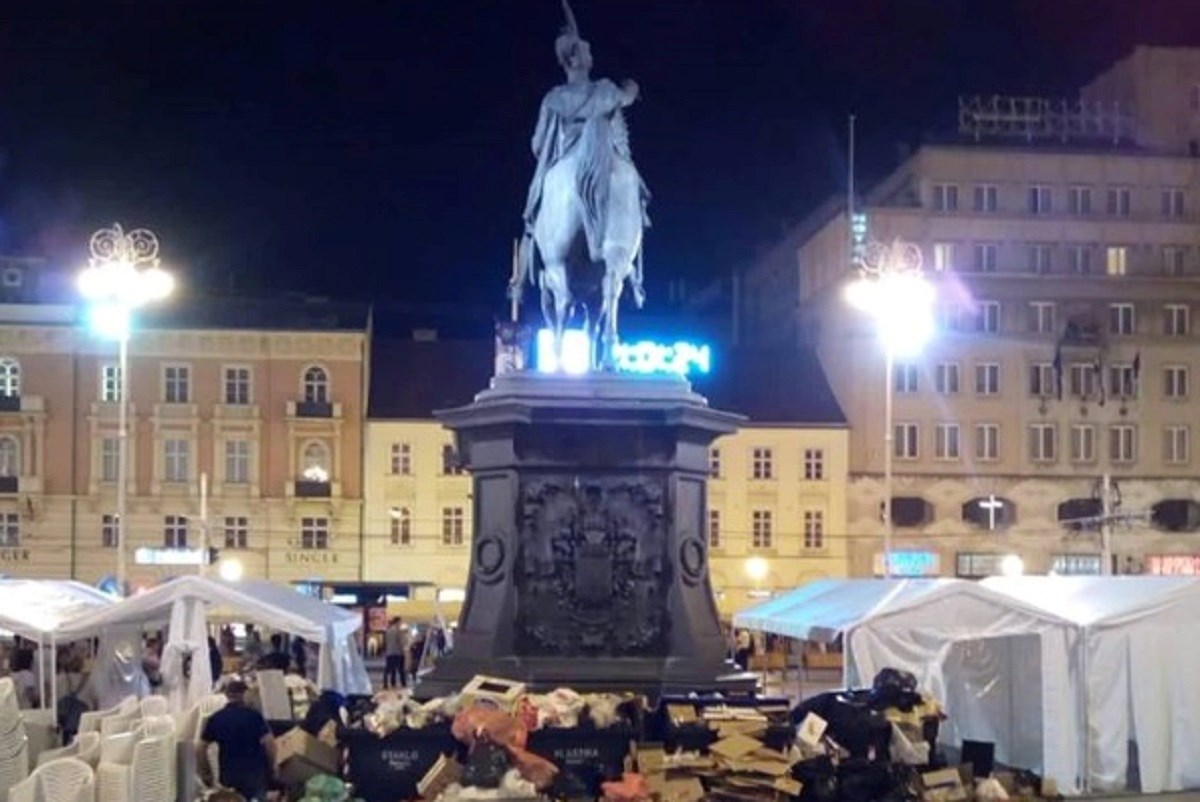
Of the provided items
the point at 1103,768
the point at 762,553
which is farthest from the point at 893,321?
the point at 762,553

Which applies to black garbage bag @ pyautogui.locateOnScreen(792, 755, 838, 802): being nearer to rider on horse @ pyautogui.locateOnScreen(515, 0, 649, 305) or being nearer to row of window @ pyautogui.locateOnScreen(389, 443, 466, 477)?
rider on horse @ pyautogui.locateOnScreen(515, 0, 649, 305)

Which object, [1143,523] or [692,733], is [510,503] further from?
[1143,523]

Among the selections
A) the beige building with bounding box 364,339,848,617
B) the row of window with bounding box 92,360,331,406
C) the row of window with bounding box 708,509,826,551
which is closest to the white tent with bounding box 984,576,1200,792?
the beige building with bounding box 364,339,848,617

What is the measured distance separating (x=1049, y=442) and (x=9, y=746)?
181 feet

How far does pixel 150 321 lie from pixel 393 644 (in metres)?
28.9

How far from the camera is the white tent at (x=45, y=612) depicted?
77.8 ft

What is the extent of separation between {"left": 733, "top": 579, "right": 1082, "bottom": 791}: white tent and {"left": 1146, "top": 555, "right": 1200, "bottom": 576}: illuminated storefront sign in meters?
43.5

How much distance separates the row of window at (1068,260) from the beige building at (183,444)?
1993 cm

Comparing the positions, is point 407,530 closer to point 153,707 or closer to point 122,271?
point 122,271

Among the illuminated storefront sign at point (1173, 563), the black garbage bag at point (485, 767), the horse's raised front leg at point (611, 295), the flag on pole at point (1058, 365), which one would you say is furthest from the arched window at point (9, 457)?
the black garbage bag at point (485, 767)

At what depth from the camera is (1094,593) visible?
893 inches

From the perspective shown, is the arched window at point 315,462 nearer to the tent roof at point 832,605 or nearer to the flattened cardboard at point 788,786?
the tent roof at point 832,605

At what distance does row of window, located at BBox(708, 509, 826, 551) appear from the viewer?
221 ft

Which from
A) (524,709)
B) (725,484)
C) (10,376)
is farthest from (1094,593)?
(10,376)
